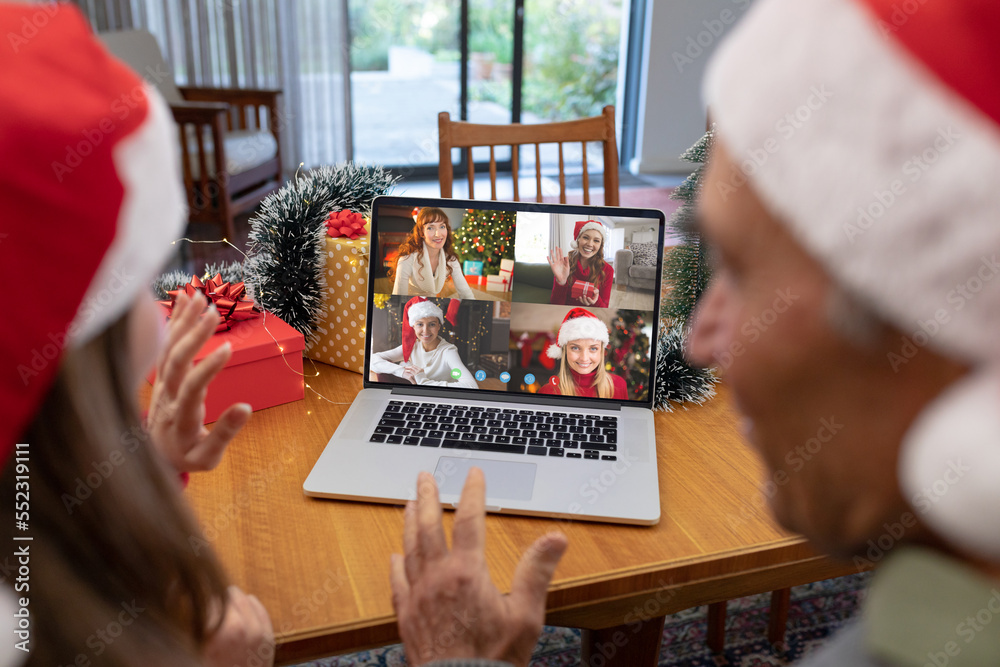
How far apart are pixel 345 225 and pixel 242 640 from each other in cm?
62

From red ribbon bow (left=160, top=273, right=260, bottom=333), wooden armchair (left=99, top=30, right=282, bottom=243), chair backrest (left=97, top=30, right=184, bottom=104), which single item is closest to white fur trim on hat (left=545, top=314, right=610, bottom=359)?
red ribbon bow (left=160, top=273, right=260, bottom=333)

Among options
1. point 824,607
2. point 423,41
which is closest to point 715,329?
point 824,607

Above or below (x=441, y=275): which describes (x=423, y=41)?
above

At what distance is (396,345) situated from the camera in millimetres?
1031

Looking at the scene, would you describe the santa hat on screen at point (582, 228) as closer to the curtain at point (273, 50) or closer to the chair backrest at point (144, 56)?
the chair backrest at point (144, 56)

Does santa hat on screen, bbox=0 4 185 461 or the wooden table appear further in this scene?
the wooden table

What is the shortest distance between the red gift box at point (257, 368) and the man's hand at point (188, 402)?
0.19m

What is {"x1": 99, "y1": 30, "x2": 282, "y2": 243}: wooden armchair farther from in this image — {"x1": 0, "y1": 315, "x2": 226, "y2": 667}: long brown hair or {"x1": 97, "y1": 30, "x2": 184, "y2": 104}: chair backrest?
{"x1": 0, "y1": 315, "x2": 226, "y2": 667}: long brown hair

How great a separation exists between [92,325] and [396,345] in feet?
1.84

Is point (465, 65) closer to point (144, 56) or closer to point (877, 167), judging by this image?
point (144, 56)

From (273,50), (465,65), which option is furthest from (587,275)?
(465,65)

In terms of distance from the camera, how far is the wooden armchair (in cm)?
328

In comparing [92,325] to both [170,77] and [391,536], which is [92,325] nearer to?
[391,536]

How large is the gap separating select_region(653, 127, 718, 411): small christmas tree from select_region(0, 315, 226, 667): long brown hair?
0.66m
